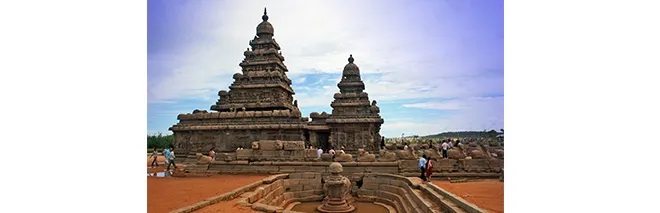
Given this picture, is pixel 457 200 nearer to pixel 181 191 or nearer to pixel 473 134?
pixel 473 134

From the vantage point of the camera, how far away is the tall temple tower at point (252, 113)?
10750 mm

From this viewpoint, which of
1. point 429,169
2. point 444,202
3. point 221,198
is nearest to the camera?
point 444,202

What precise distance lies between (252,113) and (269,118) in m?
0.55

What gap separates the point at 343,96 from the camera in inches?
475

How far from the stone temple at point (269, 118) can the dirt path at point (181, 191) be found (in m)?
3.34

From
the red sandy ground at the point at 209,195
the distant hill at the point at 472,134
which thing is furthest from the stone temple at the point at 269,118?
the distant hill at the point at 472,134

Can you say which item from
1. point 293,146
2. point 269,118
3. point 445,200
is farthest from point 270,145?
point 445,200

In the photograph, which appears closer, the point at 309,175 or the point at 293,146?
the point at 309,175

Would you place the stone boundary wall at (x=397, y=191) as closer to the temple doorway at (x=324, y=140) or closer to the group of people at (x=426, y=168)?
the group of people at (x=426, y=168)

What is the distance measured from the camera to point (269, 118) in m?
10.8
